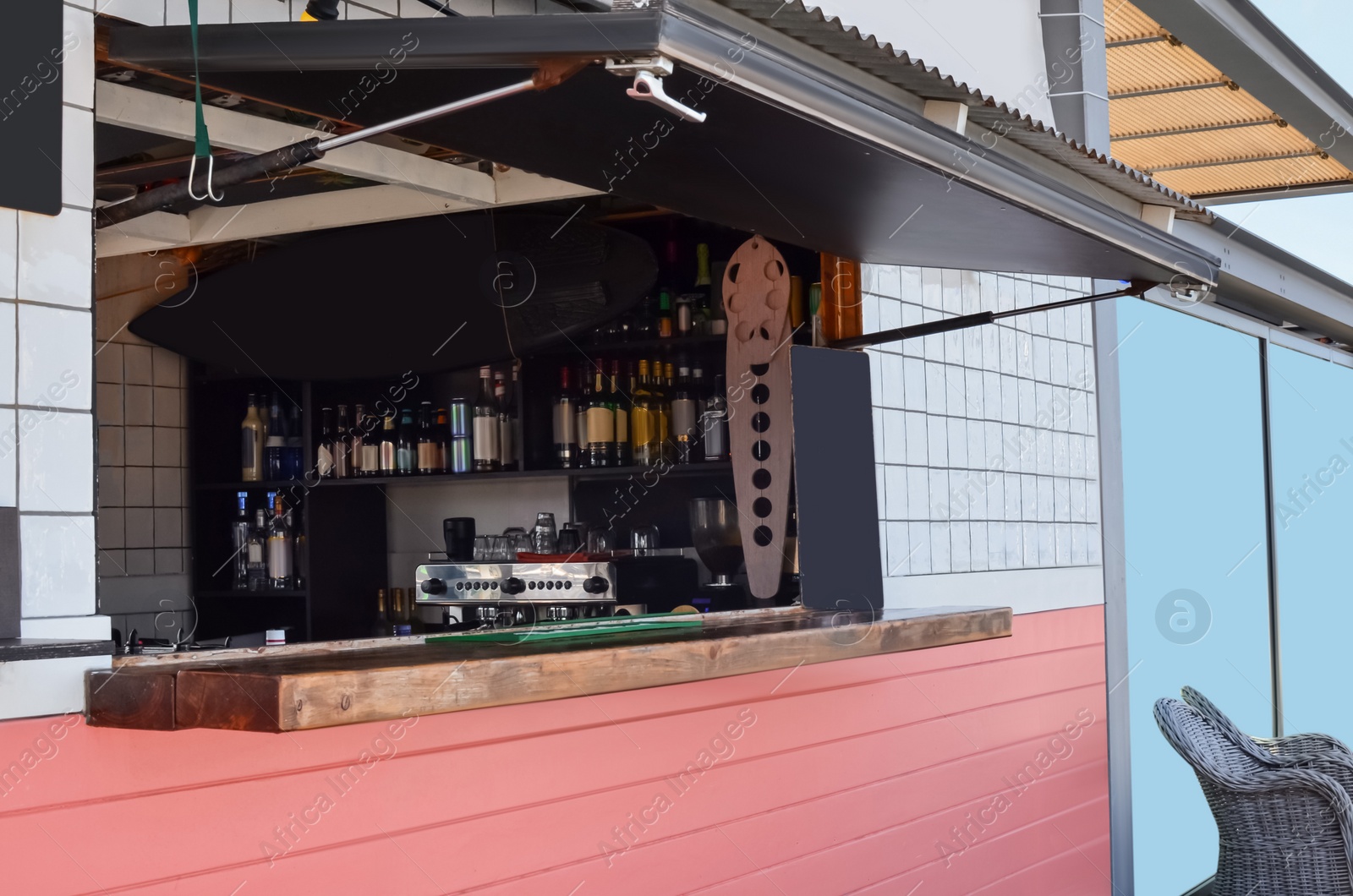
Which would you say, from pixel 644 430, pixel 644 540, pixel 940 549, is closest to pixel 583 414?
pixel 644 430

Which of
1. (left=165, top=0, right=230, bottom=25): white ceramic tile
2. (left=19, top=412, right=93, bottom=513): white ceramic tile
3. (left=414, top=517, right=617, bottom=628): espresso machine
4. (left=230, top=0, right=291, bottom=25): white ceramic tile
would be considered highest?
(left=230, top=0, right=291, bottom=25): white ceramic tile

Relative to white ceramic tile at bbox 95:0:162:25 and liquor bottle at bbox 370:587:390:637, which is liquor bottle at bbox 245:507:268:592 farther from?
white ceramic tile at bbox 95:0:162:25

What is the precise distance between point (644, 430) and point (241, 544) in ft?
5.98

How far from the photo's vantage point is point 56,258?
5.17ft

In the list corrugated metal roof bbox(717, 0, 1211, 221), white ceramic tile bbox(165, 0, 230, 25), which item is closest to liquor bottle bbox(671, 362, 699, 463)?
corrugated metal roof bbox(717, 0, 1211, 221)

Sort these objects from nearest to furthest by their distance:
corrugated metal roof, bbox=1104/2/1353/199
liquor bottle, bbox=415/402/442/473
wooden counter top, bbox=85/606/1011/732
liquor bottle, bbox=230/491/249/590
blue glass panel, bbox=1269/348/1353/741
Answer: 1. wooden counter top, bbox=85/606/1011/732
2. liquor bottle, bbox=415/402/442/473
3. liquor bottle, bbox=230/491/249/590
4. corrugated metal roof, bbox=1104/2/1353/199
5. blue glass panel, bbox=1269/348/1353/741

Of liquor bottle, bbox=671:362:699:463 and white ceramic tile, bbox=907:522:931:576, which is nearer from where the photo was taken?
white ceramic tile, bbox=907:522:931:576

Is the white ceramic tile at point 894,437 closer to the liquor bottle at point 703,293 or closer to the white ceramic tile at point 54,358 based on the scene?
the liquor bottle at point 703,293

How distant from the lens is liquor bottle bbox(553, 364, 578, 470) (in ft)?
12.8

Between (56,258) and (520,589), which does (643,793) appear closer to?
(520,589)

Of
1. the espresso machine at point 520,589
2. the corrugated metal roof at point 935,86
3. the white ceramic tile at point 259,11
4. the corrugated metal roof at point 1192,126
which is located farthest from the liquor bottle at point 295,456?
the corrugated metal roof at point 1192,126

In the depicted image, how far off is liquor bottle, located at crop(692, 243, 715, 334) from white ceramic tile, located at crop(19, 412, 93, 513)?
240 centimetres

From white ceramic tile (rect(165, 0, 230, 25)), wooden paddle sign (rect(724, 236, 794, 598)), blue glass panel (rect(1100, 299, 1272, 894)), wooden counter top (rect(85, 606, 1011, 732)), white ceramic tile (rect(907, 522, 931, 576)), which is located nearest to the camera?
wooden counter top (rect(85, 606, 1011, 732))

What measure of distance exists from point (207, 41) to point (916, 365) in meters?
2.36
